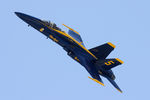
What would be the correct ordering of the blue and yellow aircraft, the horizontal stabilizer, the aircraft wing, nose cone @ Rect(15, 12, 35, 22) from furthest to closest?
1. the aircraft wing
2. the horizontal stabilizer
3. the blue and yellow aircraft
4. nose cone @ Rect(15, 12, 35, 22)

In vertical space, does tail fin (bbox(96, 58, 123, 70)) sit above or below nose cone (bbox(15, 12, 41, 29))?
below

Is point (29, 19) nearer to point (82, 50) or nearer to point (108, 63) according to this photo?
point (82, 50)

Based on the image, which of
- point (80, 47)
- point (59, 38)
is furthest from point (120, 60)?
point (59, 38)

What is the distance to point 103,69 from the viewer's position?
50250 millimetres

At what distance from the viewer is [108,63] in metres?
49.2

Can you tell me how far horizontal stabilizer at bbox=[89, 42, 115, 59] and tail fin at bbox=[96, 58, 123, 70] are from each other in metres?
0.72

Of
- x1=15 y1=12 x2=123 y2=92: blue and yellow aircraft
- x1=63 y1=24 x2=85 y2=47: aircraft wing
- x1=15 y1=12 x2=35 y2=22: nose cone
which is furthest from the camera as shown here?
x1=63 y1=24 x2=85 y2=47: aircraft wing

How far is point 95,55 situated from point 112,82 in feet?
15.8

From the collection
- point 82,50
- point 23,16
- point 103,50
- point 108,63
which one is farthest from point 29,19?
point 108,63

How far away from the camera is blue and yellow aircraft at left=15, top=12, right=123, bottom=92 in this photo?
48.5 metres

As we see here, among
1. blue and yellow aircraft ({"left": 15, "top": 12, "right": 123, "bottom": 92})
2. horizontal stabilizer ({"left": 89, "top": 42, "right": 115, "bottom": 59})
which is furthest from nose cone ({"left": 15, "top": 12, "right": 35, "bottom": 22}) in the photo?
horizontal stabilizer ({"left": 89, "top": 42, "right": 115, "bottom": 59})

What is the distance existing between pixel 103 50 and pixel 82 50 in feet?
9.55

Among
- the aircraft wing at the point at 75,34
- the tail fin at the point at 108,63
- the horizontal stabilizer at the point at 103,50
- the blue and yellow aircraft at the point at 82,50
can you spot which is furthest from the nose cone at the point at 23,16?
the tail fin at the point at 108,63

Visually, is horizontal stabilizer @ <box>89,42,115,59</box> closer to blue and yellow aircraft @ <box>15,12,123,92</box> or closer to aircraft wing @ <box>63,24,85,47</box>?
blue and yellow aircraft @ <box>15,12,123,92</box>
